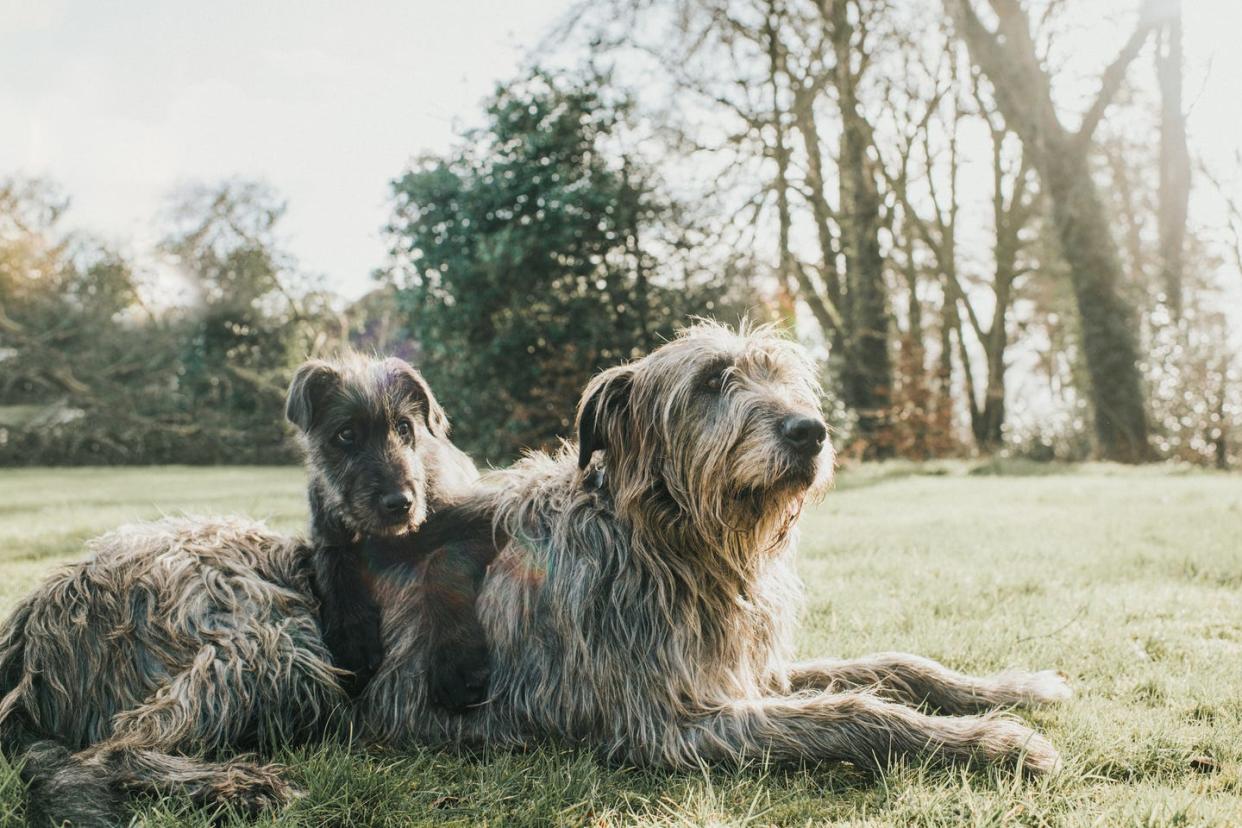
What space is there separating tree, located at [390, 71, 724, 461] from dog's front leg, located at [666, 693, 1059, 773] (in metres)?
A: 9.53

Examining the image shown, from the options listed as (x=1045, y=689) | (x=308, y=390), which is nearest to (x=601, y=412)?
(x=308, y=390)

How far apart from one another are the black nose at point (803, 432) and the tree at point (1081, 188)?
14523mm

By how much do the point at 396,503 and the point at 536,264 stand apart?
9.34 m

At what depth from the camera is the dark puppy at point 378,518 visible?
11.3 ft

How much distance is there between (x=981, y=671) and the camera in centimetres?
407

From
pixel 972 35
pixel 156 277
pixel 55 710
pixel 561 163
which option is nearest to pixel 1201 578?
pixel 55 710

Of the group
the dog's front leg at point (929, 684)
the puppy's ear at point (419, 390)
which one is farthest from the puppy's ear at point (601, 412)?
the dog's front leg at point (929, 684)

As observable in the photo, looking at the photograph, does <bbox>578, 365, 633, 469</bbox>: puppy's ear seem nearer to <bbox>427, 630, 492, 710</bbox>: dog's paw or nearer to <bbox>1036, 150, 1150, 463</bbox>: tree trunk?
<bbox>427, 630, 492, 710</bbox>: dog's paw

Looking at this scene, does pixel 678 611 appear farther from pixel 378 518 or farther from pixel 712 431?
pixel 378 518

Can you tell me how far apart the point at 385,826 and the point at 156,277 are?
30955 mm

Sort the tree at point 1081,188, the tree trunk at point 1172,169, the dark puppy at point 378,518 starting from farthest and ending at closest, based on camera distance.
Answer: the tree trunk at point 1172,169 → the tree at point 1081,188 → the dark puppy at point 378,518

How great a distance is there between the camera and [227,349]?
25.8m

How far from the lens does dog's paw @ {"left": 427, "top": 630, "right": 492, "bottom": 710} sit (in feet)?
10.9

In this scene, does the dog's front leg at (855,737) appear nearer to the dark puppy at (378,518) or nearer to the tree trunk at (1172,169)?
the dark puppy at (378,518)
